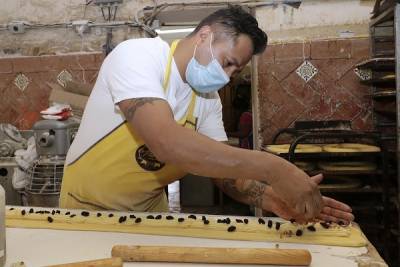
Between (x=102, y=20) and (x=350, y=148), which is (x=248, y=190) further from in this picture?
(x=102, y=20)

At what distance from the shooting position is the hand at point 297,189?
4.04 ft

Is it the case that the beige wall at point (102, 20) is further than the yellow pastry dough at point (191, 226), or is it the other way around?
the beige wall at point (102, 20)

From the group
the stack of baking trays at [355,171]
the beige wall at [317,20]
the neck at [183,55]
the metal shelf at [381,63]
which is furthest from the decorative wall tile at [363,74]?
the neck at [183,55]

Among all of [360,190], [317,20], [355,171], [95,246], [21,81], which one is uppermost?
[317,20]

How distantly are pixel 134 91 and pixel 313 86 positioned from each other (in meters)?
2.08

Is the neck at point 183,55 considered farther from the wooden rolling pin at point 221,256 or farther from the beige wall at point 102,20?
the beige wall at point 102,20

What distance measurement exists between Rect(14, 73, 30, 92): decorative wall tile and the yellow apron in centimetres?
204

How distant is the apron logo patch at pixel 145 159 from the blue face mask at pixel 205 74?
32 centimetres

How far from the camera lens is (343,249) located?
1.22 metres

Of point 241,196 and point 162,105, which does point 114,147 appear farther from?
point 241,196

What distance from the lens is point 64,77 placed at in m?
3.44

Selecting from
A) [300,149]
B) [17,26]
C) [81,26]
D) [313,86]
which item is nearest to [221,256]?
[300,149]

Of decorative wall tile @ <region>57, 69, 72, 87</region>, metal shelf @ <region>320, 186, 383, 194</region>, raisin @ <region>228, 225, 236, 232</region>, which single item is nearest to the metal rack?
metal shelf @ <region>320, 186, 383, 194</region>

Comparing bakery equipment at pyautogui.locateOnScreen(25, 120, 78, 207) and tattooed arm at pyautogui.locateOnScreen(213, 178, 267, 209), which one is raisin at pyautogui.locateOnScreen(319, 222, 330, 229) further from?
bakery equipment at pyautogui.locateOnScreen(25, 120, 78, 207)
